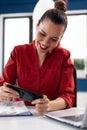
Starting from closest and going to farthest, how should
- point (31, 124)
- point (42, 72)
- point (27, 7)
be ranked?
point (31, 124)
point (42, 72)
point (27, 7)

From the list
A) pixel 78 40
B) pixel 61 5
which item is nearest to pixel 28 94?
pixel 61 5

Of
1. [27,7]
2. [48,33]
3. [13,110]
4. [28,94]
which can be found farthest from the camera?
[27,7]

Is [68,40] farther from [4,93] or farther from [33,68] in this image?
[4,93]

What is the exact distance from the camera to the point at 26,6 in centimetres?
379

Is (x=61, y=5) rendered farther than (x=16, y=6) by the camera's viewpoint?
No

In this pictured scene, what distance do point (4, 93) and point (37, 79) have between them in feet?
0.89

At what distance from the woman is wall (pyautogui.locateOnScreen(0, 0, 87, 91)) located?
211 cm

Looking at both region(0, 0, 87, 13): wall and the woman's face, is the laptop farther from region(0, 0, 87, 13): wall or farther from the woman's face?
region(0, 0, 87, 13): wall

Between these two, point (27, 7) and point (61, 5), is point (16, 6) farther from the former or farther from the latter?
point (61, 5)

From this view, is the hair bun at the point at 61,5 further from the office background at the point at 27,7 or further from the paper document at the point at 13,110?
the office background at the point at 27,7

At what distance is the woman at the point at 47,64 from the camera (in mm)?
1388

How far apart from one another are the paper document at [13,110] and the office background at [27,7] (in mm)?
2304

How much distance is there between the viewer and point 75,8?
142 inches

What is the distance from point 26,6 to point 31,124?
2.96m
